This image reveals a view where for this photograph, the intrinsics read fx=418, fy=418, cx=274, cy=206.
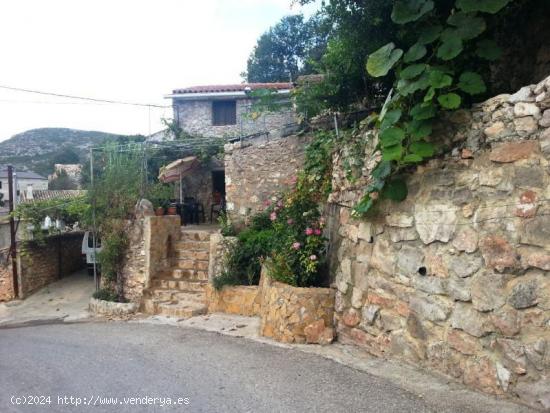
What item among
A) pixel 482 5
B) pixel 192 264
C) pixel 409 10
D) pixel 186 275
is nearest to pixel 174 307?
pixel 186 275

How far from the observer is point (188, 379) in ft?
13.6

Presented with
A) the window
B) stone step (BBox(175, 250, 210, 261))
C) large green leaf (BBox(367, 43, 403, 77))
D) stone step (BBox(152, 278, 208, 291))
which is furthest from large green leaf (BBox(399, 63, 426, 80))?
the window

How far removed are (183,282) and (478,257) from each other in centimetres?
626

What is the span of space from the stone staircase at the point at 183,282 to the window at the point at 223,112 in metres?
6.72

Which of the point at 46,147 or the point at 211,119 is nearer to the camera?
the point at 211,119

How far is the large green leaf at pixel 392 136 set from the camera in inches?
142

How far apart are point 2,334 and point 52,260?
177 inches

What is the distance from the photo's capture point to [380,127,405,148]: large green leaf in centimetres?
360

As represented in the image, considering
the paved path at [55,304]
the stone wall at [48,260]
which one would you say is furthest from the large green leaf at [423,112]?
the stone wall at [48,260]

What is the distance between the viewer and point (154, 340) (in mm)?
5852

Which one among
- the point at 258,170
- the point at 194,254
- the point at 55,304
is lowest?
the point at 55,304

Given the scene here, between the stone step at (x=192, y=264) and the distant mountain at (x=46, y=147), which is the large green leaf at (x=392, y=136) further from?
the distant mountain at (x=46, y=147)

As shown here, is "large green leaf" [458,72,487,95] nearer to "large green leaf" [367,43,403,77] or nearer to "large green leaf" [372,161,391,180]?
"large green leaf" [367,43,403,77]

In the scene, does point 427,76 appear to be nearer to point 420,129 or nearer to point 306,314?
point 420,129
